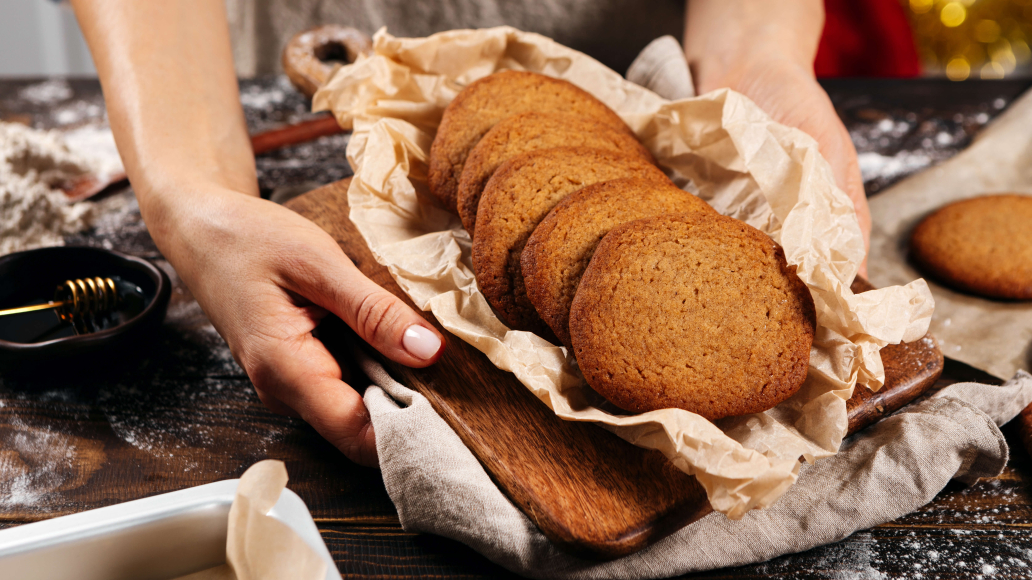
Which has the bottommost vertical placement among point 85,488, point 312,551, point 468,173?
point 85,488

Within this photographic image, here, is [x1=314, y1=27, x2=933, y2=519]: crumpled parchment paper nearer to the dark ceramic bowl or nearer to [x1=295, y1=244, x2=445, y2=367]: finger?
[x1=295, y1=244, x2=445, y2=367]: finger

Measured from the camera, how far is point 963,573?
102cm

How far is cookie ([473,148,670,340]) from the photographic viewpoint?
1246 mm

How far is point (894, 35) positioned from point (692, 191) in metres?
1.91

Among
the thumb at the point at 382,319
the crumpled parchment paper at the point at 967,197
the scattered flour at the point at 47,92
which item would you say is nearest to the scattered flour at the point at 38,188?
the scattered flour at the point at 47,92

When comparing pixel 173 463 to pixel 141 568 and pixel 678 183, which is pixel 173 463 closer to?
pixel 141 568

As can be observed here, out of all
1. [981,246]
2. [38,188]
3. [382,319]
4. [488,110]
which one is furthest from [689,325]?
[38,188]

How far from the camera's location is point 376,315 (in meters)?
1.16

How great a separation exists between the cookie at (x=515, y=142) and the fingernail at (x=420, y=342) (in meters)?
0.30

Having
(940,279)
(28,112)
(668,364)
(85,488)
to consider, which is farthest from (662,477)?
(28,112)

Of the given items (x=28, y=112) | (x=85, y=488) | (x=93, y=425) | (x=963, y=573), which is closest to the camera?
(x=963, y=573)

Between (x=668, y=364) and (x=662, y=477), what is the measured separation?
168 millimetres

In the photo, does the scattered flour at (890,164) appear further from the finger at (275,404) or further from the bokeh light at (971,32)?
the finger at (275,404)

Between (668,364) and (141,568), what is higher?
(668,364)
